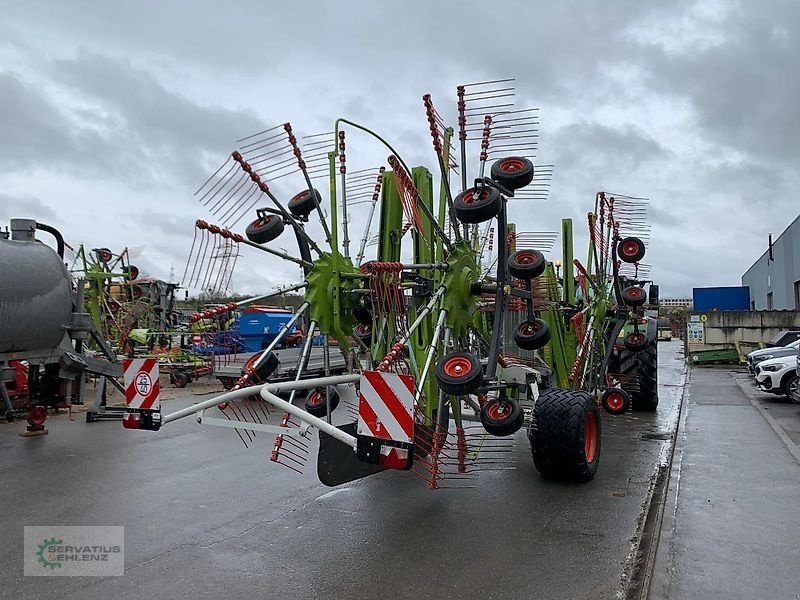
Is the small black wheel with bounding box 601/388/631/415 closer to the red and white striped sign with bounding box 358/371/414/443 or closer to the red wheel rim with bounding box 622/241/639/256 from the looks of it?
the red wheel rim with bounding box 622/241/639/256

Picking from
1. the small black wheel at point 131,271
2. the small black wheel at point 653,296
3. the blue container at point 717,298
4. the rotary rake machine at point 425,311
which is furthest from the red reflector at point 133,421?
the blue container at point 717,298

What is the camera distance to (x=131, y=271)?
1634cm

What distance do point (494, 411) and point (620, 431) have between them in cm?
534

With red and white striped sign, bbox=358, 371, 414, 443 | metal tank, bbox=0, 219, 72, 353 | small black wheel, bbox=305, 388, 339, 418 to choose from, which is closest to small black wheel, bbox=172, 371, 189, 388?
metal tank, bbox=0, 219, 72, 353

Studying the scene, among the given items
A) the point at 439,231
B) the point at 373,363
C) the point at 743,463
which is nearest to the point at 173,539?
the point at 373,363

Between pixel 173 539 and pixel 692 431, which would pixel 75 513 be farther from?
pixel 692 431

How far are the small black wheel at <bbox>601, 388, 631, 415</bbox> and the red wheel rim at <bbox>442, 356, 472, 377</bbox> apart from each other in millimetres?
6773

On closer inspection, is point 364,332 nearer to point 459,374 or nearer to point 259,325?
point 459,374

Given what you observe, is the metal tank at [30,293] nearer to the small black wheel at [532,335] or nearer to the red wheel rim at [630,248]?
the small black wheel at [532,335]

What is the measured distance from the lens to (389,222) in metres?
6.84

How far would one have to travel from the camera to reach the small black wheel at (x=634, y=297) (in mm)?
10523

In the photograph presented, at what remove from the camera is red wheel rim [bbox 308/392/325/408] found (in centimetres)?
678

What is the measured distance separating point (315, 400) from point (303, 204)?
6.33ft

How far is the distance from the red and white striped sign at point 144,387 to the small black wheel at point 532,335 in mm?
3392
